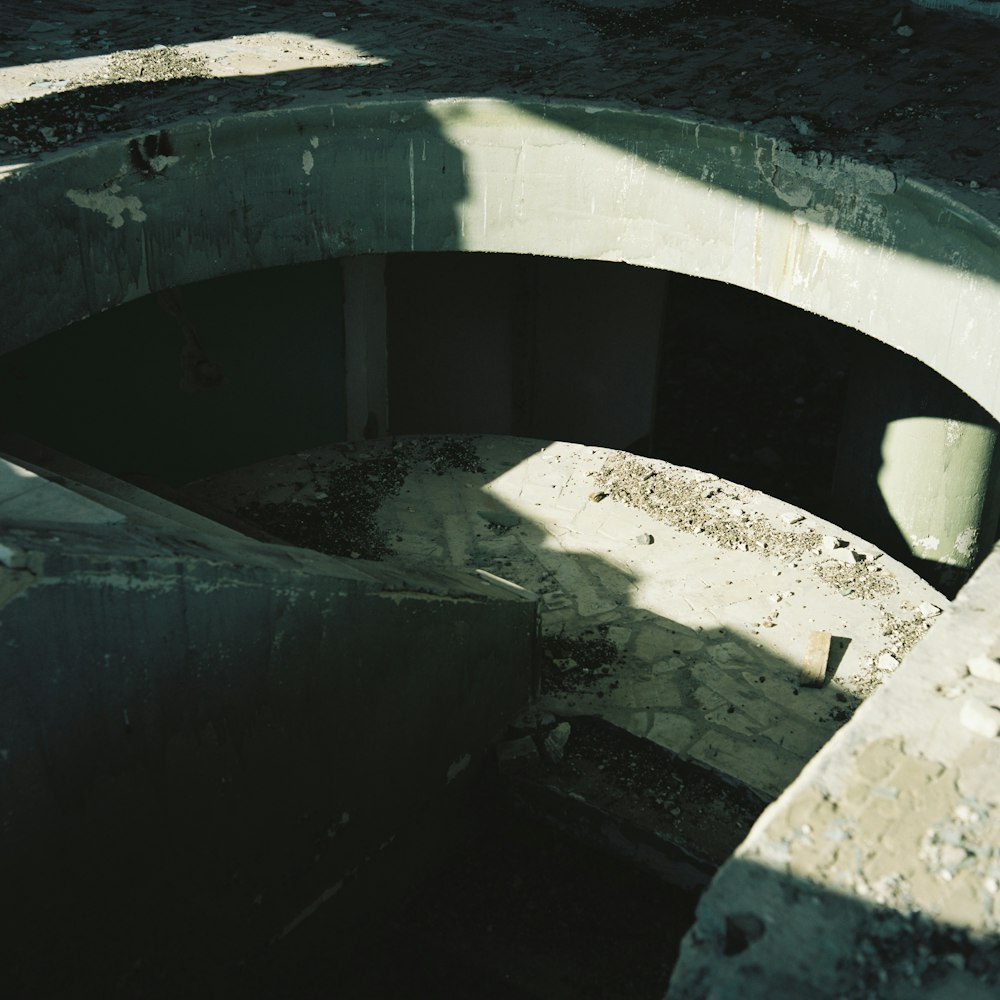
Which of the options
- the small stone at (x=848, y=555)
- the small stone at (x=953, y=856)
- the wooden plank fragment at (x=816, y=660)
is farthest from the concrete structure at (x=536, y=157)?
the small stone at (x=953, y=856)

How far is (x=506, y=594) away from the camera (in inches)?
244

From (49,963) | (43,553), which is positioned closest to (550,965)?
(49,963)

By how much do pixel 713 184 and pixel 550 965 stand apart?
4.67 meters

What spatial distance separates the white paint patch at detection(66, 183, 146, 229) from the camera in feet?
22.0

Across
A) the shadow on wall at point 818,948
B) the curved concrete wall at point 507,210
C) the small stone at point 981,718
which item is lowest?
the shadow on wall at point 818,948

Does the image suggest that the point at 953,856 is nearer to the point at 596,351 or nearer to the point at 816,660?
the point at 816,660

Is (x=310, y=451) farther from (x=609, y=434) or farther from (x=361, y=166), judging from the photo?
(x=609, y=434)

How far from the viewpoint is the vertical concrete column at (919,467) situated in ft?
30.3

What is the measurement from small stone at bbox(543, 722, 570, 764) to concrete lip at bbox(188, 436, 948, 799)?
0.76 ft

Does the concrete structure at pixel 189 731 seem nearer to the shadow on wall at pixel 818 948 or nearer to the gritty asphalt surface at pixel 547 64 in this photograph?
the shadow on wall at pixel 818 948

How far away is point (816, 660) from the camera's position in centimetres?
677

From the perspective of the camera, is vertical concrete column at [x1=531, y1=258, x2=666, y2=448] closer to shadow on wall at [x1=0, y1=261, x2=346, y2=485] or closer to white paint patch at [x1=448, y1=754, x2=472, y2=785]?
shadow on wall at [x1=0, y1=261, x2=346, y2=485]

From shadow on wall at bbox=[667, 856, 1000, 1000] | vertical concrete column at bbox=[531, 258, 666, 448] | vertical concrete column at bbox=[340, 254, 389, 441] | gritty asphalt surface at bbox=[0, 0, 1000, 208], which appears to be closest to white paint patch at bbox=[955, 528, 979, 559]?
vertical concrete column at bbox=[531, 258, 666, 448]

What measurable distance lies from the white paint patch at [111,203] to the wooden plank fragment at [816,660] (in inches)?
191
